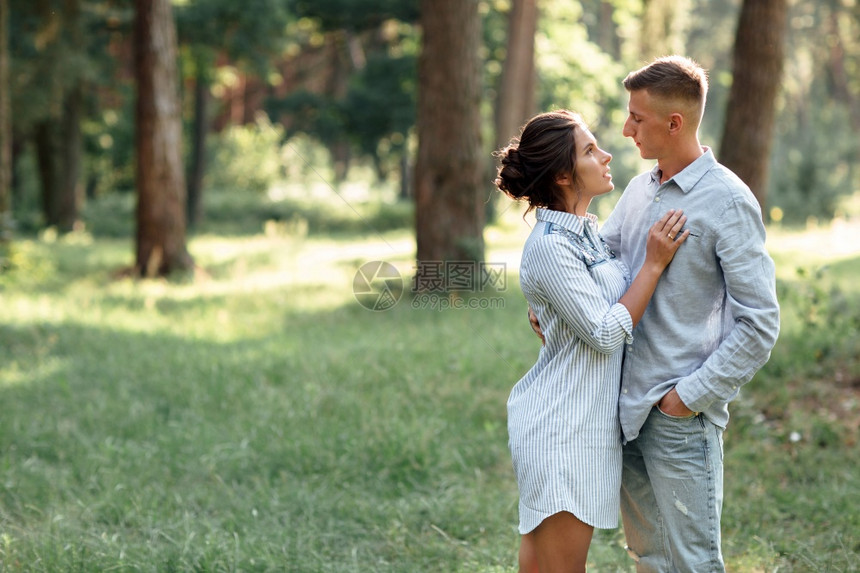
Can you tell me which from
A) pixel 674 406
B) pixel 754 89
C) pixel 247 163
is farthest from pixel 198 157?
pixel 674 406

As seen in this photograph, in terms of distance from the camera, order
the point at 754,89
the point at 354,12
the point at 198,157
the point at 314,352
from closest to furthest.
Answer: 1. the point at 314,352
2. the point at 754,89
3. the point at 354,12
4. the point at 198,157

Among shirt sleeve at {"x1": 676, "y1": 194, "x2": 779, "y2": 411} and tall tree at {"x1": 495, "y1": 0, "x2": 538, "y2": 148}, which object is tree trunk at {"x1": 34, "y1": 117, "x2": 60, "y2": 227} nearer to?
tall tree at {"x1": 495, "y1": 0, "x2": 538, "y2": 148}

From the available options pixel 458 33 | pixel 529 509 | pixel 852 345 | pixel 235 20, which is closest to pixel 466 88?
pixel 458 33

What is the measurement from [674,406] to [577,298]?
17.2 inches

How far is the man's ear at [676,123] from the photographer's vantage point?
2.60 m

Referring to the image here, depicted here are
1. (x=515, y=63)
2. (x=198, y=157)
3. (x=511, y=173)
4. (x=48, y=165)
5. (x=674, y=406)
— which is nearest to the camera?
(x=674, y=406)

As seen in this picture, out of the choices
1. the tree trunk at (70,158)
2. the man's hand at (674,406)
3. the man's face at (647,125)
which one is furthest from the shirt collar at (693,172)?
the tree trunk at (70,158)

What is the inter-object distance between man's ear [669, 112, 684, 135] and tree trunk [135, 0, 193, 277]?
1085 centimetres

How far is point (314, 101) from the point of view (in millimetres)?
24125

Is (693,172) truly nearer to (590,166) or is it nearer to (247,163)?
(590,166)

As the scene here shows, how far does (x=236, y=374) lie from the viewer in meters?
6.93

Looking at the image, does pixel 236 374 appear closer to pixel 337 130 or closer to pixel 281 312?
pixel 281 312

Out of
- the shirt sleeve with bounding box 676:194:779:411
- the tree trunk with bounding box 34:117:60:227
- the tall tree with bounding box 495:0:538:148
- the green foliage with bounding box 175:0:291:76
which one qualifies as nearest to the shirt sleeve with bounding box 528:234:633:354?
the shirt sleeve with bounding box 676:194:779:411

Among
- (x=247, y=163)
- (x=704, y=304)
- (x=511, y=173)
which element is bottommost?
(x=247, y=163)
